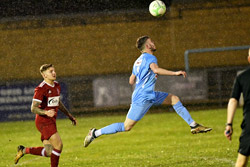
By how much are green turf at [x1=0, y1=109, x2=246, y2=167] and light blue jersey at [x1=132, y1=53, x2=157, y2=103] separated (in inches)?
58.2

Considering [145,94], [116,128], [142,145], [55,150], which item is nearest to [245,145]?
[145,94]

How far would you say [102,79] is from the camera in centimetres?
2025

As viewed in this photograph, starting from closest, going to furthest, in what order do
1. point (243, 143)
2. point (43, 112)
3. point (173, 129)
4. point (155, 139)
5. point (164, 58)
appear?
point (243, 143), point (43, 112), point (155, 139), point (173, 129), point (164, 58)

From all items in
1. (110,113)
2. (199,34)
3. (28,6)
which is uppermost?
(28,6)

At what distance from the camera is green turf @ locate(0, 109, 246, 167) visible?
9992mm

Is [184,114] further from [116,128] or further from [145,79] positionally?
[116,128]

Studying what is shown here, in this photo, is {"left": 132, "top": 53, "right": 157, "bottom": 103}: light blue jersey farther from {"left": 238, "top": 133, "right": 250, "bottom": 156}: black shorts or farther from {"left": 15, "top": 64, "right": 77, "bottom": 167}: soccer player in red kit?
{"left": 238, "top": 133, "right": 250, "bottom": 156}: black shorts

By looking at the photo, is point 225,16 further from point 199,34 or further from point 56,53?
point 56,53

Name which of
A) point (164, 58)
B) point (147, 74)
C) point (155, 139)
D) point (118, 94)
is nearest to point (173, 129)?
point (155, 139)

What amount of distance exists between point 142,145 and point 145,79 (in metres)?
4.26

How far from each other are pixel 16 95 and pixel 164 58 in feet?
27.6

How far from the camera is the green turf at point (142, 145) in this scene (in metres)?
9.99

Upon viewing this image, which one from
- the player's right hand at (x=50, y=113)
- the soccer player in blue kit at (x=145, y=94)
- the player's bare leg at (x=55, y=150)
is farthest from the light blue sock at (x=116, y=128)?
the player's right hand at (x=50, y=113)

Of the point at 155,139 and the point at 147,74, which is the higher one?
the point at 147,74
